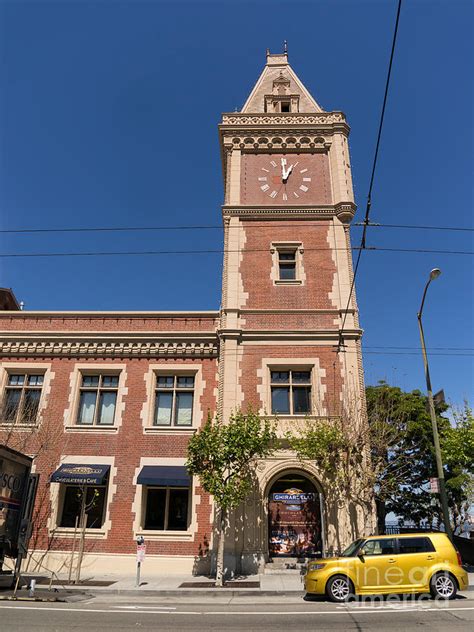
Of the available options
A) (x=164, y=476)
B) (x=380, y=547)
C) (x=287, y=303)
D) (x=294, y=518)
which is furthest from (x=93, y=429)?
(x=380, y=547)

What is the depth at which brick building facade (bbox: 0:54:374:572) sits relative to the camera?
58.3 feet

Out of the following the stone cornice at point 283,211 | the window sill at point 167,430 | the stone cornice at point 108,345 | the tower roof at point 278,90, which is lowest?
the window sill at point 167,430

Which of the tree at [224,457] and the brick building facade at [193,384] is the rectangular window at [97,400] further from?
the tree at [224,457]

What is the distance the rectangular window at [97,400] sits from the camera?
20.1 m

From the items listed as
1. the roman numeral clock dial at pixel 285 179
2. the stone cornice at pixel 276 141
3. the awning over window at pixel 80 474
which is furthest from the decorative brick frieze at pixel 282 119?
the awning over window at pixel 80 474

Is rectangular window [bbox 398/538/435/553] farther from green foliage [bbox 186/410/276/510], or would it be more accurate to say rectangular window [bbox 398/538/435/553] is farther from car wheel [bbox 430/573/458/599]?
green foliage [bbox 186/410/276/510]

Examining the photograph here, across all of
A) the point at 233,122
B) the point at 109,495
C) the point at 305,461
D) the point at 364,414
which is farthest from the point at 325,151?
the point at 109,495

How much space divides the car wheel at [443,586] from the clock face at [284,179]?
56.5 ft

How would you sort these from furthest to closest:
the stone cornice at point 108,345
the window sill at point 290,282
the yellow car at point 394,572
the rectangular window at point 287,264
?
1. the rectangular window at point 287,264
2. the window sill at point 290,282
3. the stone cornice at point 108,345
4. the yellow car at point 394,572

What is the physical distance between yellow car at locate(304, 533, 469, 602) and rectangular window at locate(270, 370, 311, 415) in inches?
295

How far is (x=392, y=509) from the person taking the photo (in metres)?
27.4

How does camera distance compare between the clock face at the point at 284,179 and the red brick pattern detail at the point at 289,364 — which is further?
→ the clock face at the point at 284,179

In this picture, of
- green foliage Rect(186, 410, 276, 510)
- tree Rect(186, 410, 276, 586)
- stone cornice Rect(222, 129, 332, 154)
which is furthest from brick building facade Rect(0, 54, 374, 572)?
green foliage Rect(186, 410, 276, 510)

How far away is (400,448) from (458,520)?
5553 millimetres
